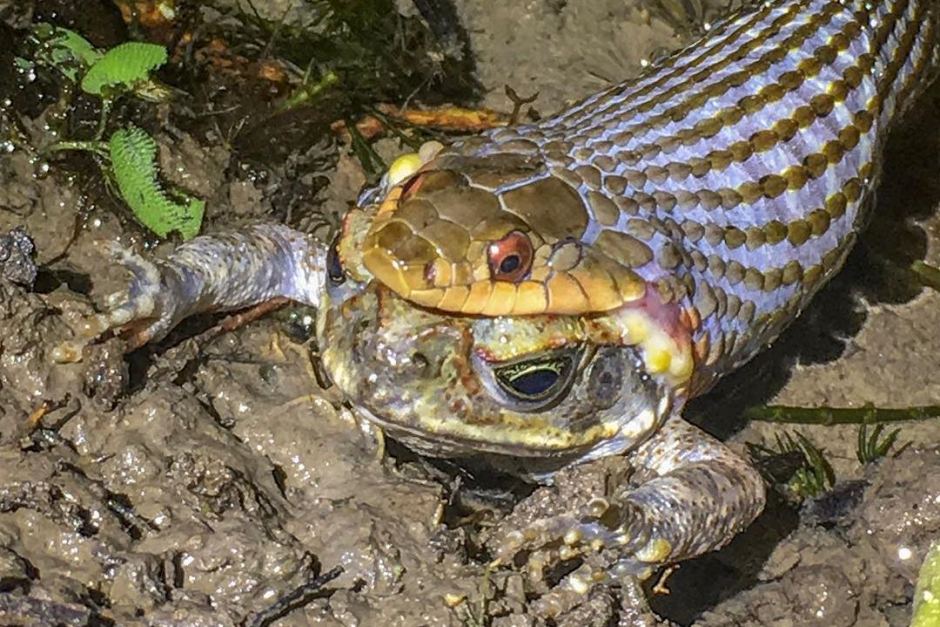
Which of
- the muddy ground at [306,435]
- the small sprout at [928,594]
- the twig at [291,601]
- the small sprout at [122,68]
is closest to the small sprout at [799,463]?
the muddy ground at [306,435]

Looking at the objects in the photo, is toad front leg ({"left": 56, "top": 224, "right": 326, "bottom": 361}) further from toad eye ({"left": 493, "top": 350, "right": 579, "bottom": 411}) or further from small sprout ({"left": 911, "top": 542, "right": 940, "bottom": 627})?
small sprout ({"left": 911, "top": 542, "right": 940, "bottom": 627})

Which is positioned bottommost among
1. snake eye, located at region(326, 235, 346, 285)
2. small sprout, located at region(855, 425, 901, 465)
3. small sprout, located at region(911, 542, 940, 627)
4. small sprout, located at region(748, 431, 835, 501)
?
small sprout, located at region(748, 431, 835, 501)

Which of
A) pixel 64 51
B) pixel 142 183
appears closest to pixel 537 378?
pixel 142 183

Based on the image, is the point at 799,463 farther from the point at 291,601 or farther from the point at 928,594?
the point at 291,601

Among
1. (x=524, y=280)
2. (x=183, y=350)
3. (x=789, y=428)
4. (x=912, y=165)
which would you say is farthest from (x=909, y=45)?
(x=183, y=350)

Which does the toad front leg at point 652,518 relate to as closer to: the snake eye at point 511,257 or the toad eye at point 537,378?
the toad eye at point 537,378

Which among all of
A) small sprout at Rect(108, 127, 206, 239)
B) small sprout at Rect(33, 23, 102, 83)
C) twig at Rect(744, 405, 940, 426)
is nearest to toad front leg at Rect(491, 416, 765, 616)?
twig at Rect(744, 405, 940, 426)
